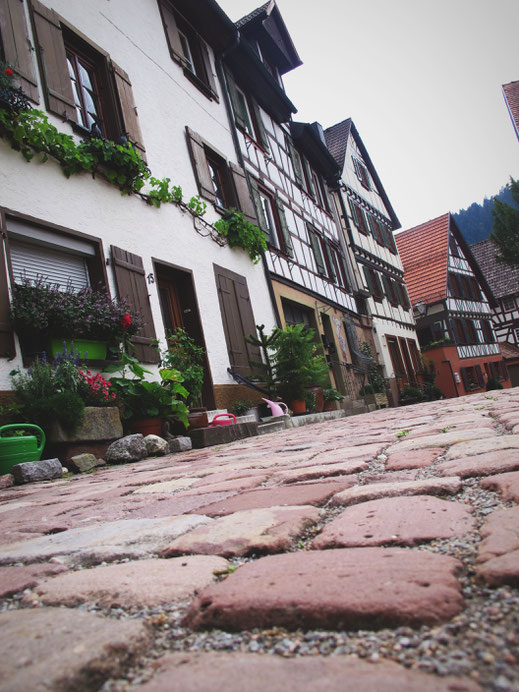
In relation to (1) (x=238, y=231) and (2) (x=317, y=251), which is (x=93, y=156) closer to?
(1) (x=238, y=231)

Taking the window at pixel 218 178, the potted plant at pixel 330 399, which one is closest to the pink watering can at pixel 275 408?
the potted plant at pixel 330 399

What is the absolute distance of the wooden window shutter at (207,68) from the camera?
Result: 1052 centimetres

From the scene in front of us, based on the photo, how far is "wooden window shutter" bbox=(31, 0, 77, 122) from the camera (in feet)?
20.3

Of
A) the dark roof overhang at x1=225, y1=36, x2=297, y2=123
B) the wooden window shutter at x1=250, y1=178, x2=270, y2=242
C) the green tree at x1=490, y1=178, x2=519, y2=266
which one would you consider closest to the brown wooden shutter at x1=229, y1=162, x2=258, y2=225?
the wooden window shutter at x1=250, y1=178, x2=270, y2=242

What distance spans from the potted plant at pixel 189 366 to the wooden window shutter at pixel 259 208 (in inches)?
172

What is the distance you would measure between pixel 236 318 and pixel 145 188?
261 cm

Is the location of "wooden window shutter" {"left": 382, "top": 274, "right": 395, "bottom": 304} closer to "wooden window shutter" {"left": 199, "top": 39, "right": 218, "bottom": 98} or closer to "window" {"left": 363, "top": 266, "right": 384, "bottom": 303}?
"window" {"left": 363, "top": 266, "right": 384, "bottom": 303}

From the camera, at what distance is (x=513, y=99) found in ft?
75.8

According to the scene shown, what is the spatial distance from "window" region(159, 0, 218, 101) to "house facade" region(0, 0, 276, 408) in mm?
26

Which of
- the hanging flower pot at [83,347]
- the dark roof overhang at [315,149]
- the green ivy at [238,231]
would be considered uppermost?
the dark roof overhang at [315,149]

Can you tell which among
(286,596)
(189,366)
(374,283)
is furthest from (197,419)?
(374,283)

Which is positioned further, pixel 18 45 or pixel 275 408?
pixel 275 408

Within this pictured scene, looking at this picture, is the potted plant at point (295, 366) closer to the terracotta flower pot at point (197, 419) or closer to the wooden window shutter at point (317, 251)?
the terracotta flower pot at point (197, 419)

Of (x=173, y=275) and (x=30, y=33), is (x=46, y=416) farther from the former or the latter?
(x=30, y=33)
